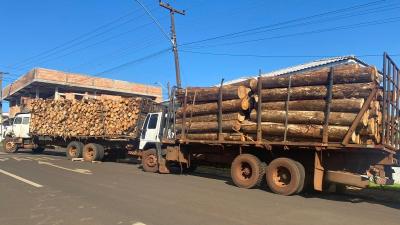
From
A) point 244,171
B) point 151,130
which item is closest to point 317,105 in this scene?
point 244,171

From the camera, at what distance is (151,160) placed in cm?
1811

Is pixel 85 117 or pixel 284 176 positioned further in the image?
pixel 85 117

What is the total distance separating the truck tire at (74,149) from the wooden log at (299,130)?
13118 millimetres

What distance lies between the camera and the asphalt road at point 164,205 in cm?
844

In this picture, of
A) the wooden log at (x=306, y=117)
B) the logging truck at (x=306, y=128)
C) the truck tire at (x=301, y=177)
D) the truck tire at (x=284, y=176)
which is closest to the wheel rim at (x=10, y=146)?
the logging truck at (x=306, y=128)

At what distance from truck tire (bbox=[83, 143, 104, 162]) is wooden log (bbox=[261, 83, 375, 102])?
1234 centimetres

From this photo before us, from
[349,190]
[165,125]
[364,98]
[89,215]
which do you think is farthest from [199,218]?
[165,125]

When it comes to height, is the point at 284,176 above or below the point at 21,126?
below

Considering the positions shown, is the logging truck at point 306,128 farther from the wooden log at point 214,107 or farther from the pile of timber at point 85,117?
the pile of timber at point 85,117

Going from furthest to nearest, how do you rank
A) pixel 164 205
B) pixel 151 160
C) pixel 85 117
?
1. pixel 85 117
2. pixel 151 160
3. pixel 164 205

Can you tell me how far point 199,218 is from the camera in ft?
27.9

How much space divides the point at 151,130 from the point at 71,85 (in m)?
31.0

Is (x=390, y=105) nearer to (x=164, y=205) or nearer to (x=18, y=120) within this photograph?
(x=164, y=205)

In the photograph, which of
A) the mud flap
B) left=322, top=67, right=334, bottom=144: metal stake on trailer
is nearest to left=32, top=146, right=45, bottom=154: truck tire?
the mud flap
